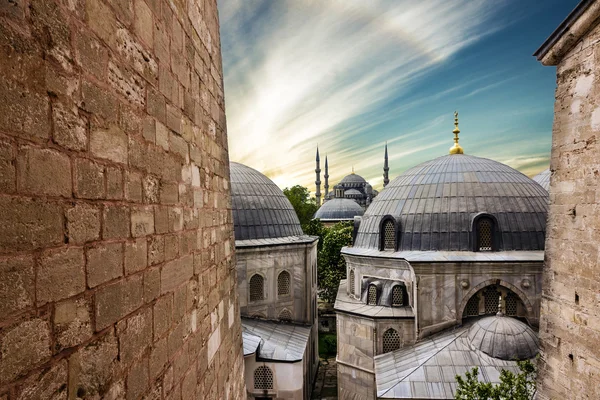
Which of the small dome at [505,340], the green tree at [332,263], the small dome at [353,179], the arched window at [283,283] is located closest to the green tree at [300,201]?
the green tree at [332,263]

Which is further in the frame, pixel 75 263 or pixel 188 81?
pixel 188 81

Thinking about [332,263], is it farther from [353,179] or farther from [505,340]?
[353,179]

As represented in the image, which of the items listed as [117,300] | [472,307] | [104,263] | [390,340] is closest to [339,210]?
[390,340]

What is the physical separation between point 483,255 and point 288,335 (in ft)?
24.8

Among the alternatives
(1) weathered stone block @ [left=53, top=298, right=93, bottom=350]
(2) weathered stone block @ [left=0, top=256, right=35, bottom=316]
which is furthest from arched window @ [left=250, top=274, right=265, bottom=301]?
(2) weathered stone block @ [left=0, top=256, right=35, bottom=316]

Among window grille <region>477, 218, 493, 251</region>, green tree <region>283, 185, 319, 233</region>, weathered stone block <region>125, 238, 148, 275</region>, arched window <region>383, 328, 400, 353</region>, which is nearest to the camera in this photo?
weathered stone block <region>125, 238, 148, 275</region>

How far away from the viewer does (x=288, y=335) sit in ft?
47.0

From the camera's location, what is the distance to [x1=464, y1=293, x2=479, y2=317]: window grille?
12.5 meters

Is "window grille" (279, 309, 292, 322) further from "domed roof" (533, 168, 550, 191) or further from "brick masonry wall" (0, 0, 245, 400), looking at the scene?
"domed roof" (533, 168, 550, 191)

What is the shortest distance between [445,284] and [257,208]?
8.15 metres

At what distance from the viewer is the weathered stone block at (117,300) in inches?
69.7

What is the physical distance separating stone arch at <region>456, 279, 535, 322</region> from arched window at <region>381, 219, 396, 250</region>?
308 centimetres

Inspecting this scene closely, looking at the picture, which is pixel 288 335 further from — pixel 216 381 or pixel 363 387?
pixel 216 381

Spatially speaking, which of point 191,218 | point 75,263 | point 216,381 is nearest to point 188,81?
point 191,218
